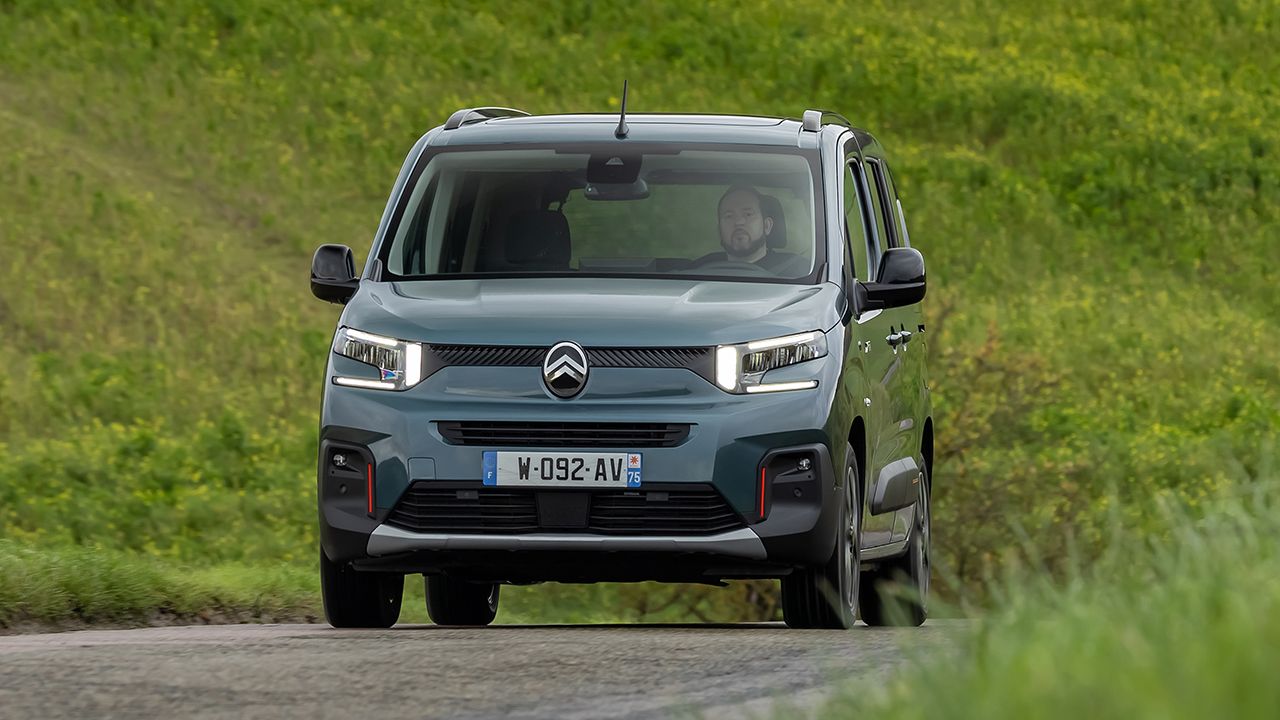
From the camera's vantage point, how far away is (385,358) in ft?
27.7

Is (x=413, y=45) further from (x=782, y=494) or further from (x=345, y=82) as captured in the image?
(x=782, y=494)

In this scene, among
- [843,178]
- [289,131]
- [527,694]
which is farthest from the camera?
[289,131]

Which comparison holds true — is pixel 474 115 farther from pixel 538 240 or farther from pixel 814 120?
pixel 814 120

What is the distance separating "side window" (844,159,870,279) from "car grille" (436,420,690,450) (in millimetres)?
1434

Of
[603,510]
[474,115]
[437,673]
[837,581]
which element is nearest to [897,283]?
[837,581]

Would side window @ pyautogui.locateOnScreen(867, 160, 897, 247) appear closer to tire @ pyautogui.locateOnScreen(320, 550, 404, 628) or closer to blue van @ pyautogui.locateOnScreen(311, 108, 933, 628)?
blue van @ pyautogui.locateOnScreen(311, 108, 933, 628)

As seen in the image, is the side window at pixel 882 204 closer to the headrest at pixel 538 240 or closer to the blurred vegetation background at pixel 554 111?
the headrest at pixel 538 240

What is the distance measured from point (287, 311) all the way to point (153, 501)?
10.5m

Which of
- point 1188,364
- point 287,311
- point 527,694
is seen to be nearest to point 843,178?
point 527,694

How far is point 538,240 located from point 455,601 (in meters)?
2.24

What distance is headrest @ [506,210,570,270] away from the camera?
9445mm

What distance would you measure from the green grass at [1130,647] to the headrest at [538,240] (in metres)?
3.95

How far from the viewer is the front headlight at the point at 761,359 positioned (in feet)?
27.1

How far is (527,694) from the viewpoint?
6250 mm
